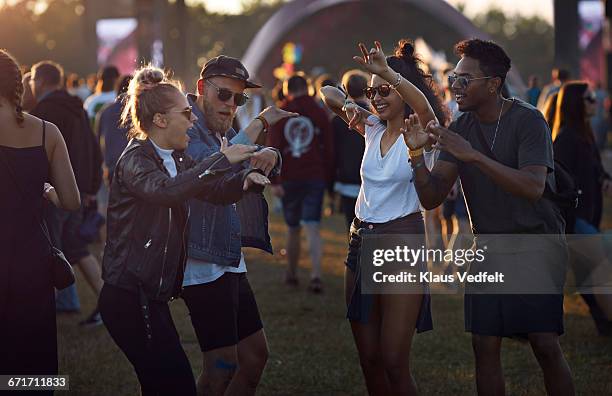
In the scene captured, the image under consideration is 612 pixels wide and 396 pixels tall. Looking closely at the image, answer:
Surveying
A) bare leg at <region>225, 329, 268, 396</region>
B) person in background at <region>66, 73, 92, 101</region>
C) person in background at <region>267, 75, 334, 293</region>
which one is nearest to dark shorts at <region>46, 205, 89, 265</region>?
person in background at <region>267, 75, 334, 293</region>

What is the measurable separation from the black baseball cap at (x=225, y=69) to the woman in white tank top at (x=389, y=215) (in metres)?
0.59

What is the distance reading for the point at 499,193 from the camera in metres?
5.25

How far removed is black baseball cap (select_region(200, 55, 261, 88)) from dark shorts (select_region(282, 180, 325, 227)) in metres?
5.54

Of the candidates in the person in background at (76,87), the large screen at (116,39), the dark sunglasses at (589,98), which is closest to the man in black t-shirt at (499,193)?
the dark sunglasses at (589,98)

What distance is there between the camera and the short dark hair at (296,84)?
10797mm

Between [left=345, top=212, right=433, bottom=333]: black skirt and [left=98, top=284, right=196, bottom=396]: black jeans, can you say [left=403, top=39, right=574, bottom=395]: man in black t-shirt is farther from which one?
[left=98, top=284, right=196, bottom=396]: black jeans

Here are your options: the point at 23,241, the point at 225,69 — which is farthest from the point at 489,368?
the point at 23,241

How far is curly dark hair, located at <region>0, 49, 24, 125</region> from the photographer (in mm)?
4777

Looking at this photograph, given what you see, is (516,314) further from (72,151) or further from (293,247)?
(293,247)

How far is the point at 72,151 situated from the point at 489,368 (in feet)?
15.4

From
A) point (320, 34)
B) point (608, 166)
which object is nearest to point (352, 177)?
point (608, 166)

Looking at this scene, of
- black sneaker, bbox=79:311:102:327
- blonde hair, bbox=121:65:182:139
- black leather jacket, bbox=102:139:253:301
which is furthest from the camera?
black sneaker, bbox=79:311:102:327

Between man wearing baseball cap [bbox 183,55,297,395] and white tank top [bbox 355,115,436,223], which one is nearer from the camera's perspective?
man wearing baseball cap [bbox 183,55,297,395]

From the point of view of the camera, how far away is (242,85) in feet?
17.5
